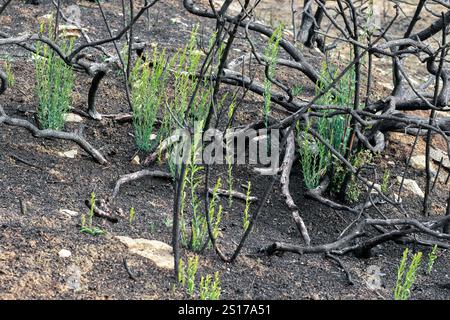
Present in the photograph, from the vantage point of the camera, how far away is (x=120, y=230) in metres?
3.34

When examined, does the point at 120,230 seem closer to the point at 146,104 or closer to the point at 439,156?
the point at 146,104

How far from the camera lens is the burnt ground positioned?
9.68ft

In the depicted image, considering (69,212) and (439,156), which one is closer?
(69,212)

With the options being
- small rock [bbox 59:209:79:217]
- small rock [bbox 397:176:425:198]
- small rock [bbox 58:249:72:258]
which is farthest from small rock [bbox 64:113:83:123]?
small rock [bbox 397:176:425:198]

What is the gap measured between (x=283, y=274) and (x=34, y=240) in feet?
3.32

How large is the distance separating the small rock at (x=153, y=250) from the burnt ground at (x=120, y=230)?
0.13 feet

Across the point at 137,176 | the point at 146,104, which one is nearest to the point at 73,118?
the point at 146,104

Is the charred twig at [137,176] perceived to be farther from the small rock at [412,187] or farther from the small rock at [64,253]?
the small rock at [412,187]

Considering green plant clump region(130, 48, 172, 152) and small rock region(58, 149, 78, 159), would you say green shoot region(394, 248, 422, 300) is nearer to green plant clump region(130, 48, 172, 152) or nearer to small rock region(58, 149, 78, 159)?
green plant clump region(130, 48, 172, 152)

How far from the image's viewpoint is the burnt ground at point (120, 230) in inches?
116

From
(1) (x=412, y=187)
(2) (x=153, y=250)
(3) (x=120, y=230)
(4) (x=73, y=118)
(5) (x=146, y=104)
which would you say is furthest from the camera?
(1) (x=412, y=187)

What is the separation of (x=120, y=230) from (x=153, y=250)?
208 mm

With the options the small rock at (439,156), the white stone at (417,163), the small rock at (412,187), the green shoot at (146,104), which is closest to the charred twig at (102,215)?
the green shoot at (146,104)

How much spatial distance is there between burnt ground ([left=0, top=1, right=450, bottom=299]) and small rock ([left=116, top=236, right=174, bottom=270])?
0.13ft
